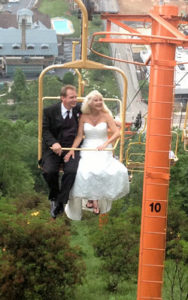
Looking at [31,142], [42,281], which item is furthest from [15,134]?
[42,281]

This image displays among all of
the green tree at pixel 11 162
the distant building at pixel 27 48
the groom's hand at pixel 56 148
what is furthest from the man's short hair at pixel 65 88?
the distant building at pixel 27 48

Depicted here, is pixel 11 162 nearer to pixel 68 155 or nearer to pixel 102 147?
pixel 68 155

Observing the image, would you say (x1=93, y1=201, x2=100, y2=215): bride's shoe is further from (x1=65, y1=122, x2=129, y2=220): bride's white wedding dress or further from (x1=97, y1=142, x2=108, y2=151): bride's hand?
(x1=97, y1=142, x2=108, y2=151): bride's hand

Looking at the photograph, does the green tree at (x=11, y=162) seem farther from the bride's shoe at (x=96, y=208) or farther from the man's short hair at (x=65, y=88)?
the man's short hair at (x=65, y=88)

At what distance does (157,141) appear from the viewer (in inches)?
277

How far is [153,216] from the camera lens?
713 cm

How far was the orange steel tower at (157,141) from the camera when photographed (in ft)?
22.4

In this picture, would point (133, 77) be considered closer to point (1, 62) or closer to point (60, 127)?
point (1, 62)

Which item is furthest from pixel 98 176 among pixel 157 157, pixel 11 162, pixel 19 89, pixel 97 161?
pixel 19 89

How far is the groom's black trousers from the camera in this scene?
28.1ft

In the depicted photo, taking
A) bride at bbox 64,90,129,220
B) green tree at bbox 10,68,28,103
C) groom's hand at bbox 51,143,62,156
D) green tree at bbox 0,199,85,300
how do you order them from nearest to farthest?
bride at bbox 64,90,129,220 → groom's hand at bbox 51,143,62,156 → green tree at bbox 0,199,85,300 → green tree at bbox 10,68,28,103

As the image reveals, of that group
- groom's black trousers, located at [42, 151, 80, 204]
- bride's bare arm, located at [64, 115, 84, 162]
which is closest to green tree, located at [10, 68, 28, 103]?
groom's black trousers, located at [42, 151, 80, 204]

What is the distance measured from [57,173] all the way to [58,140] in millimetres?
356

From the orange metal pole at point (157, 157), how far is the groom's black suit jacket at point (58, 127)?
186cm
